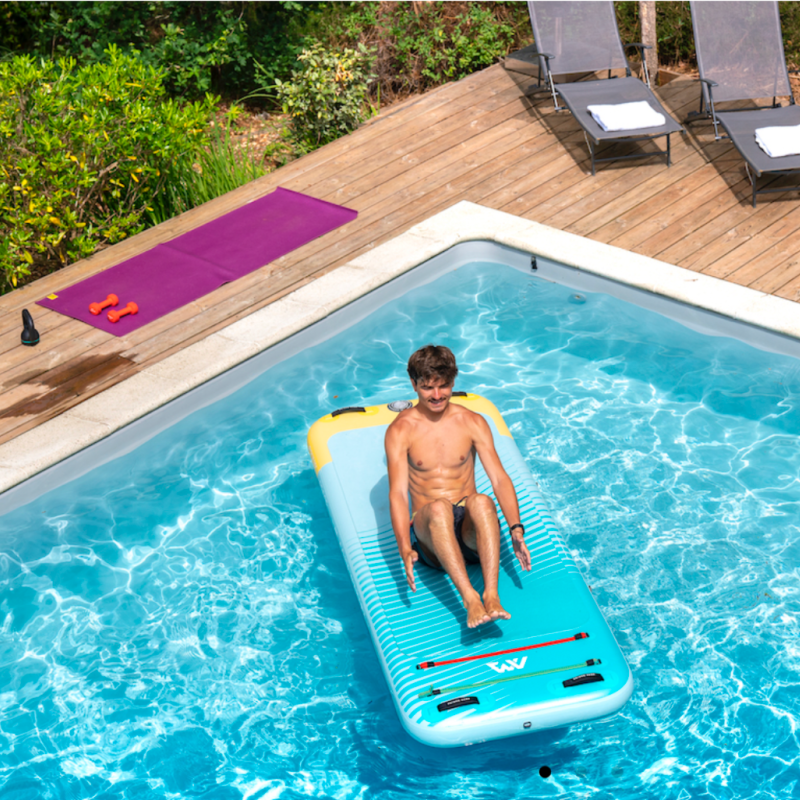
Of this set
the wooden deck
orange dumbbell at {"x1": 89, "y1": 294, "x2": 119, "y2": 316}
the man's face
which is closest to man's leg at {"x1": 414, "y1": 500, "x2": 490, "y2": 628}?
the man's face

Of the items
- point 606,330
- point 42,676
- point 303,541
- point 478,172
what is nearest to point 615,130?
point 478,172

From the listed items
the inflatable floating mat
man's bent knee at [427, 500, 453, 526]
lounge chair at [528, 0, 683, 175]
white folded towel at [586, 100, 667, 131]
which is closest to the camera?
the inflatable floating mat

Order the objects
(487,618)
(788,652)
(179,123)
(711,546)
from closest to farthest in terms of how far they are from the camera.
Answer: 1. (487,618)
2. (788,652)
3. (711,546)
4. (179,123)

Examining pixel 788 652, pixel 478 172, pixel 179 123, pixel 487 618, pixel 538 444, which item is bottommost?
pixel 788 652

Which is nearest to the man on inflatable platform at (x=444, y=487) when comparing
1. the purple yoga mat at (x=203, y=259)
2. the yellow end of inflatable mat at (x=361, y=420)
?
the yellow end of inflatable mat at (x=361, y=420)

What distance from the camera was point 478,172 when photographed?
729cm

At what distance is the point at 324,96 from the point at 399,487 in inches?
194

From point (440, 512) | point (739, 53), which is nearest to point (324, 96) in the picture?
point (739, 53)

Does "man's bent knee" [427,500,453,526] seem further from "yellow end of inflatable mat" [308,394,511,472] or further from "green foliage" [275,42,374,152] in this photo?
"green foliage" [275,42,374,152]

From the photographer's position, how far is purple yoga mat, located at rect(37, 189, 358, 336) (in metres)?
6.11

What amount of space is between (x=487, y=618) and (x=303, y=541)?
1640 mm

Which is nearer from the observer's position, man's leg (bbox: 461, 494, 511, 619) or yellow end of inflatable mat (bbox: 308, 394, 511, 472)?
man's leg (bbox: 461, 494, 511, 619)

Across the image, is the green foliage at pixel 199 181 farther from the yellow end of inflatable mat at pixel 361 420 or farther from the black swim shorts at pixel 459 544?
the black swim shorts at pixel 459 544

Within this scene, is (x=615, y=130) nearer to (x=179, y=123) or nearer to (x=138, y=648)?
(x=179, y=123)
